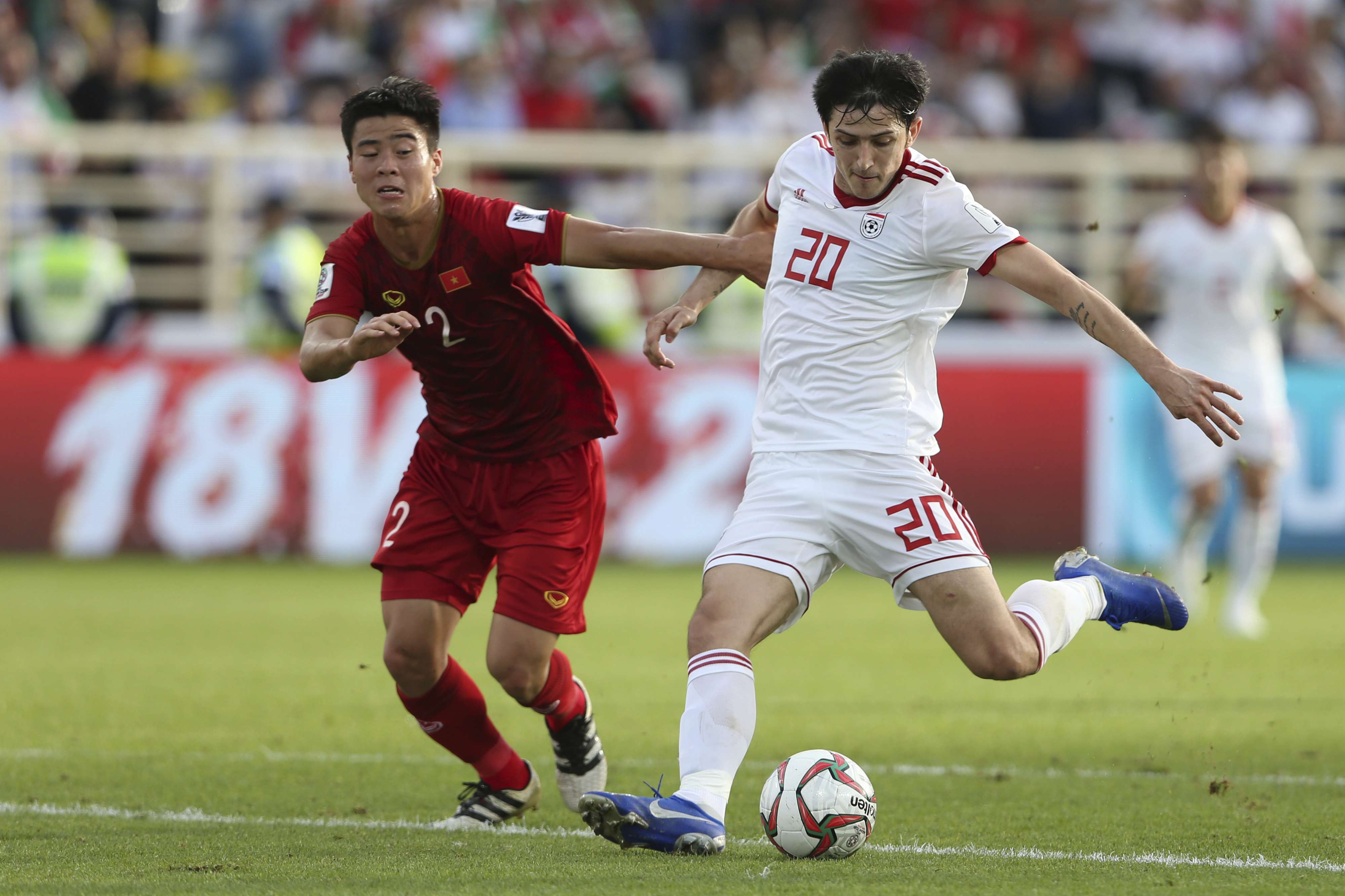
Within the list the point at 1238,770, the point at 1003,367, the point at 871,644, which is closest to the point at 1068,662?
the point at 871,644

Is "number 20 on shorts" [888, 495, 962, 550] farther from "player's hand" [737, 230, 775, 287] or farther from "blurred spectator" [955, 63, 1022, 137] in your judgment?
"blurred spectator" [955, 63, 1022, 137]

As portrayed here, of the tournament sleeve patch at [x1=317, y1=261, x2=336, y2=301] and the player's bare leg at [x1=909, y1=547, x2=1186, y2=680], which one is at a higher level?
the tournament sleeve patch at [x1=317, y1=261, x2=336, y2=301]

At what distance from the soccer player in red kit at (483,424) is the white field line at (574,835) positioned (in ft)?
0.63

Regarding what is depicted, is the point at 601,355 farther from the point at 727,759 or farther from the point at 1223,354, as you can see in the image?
the point at 727,759

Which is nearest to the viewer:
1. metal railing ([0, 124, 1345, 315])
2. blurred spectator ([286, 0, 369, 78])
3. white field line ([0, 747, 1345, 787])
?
white field line ([0, 747, 1345, 787])

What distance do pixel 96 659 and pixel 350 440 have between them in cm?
432

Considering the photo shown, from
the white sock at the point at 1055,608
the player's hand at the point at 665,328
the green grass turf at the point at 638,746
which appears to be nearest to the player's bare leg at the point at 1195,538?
the green grass turf at the point at 638,746

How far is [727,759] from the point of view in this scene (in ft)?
16.1

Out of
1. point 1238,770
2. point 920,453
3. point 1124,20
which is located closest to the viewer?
point 920,453

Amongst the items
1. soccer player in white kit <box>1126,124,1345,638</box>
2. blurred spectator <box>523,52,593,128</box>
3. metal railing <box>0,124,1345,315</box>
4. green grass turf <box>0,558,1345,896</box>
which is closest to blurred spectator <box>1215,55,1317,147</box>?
metal railing <box>0,124,1345,315</box>

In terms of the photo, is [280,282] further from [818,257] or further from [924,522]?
[924,522]

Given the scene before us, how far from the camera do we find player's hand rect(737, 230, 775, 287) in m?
5.57

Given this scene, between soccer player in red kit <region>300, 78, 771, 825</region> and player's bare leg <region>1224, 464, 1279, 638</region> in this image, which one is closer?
soccer player in red kit <region>300, 78, 771, 825</region>

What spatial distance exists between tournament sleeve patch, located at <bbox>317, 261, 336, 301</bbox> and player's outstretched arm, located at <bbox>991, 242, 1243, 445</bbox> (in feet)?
6.45
